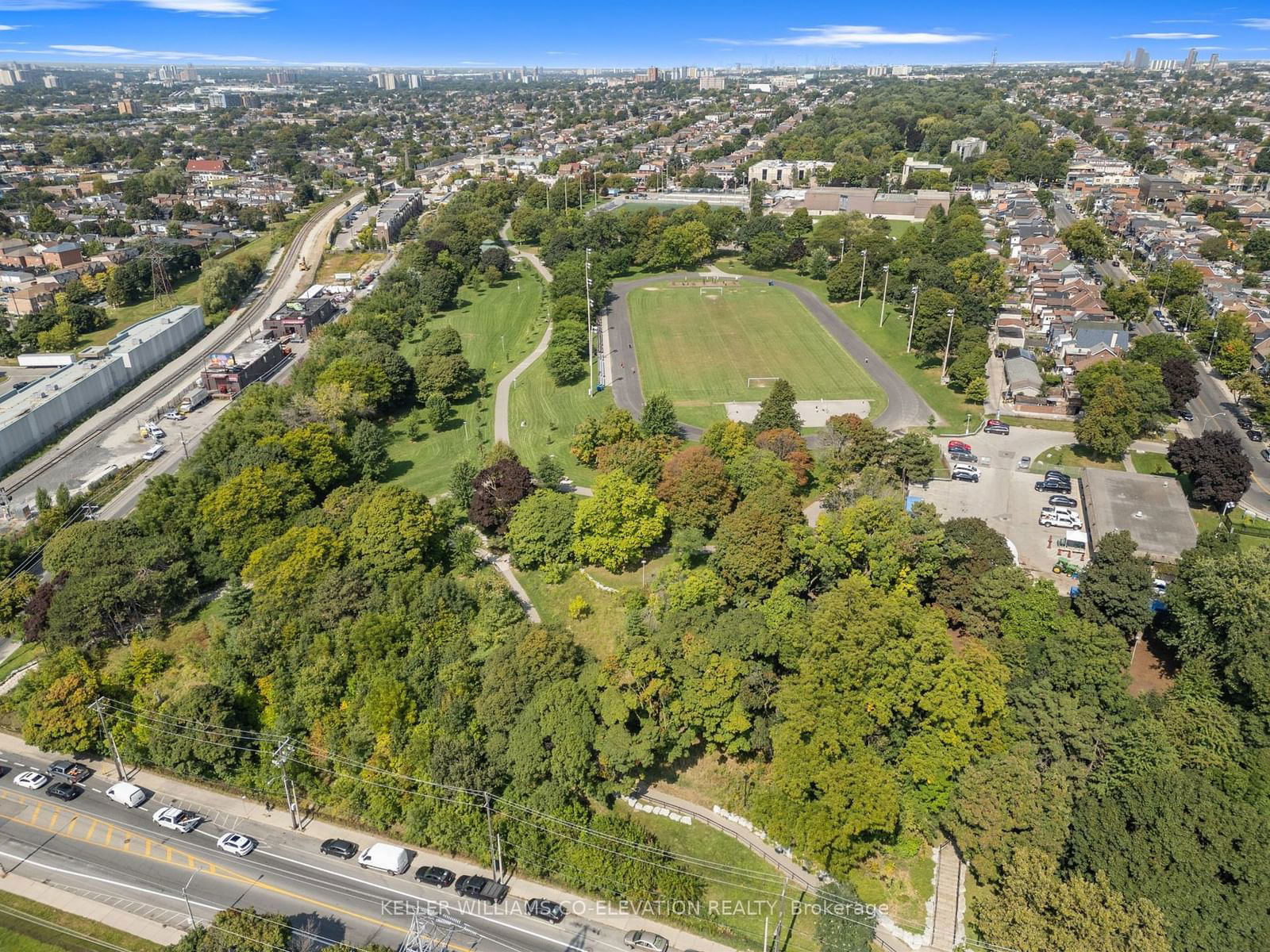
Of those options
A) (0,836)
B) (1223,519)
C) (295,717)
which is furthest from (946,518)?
(0,836)

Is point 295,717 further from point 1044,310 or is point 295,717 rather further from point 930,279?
point 1044,310

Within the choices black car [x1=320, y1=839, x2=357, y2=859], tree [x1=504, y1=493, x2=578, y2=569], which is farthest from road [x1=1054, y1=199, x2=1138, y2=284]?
black car [x1=320, y1=839, x2=357, y2=859]

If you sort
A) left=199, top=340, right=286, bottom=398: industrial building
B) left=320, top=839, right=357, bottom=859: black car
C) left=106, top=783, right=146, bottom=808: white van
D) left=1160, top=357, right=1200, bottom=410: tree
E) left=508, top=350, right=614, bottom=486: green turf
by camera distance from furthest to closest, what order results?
1. left=199, top=340, right=286, bottom=398: industrial building
2. left=1160, top=357, right=1200, bottom=410: tree
3. left=508, top=350, right=614, bottom=486: green turf
4. left=106, top=783, right=146, bottom=808: white van
5. left=320, top=839, right=357, bottom=859: black car

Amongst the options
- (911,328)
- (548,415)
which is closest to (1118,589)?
(548,415)

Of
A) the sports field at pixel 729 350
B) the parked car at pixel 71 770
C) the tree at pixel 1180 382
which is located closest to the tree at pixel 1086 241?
the sports field at pixel 729 350

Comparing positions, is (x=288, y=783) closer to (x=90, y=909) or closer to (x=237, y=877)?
(x=237, y=877)

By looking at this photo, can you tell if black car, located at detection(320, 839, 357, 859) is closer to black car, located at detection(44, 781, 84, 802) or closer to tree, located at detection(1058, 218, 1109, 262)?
black car, located at detection(44, 781, 84, 802)
